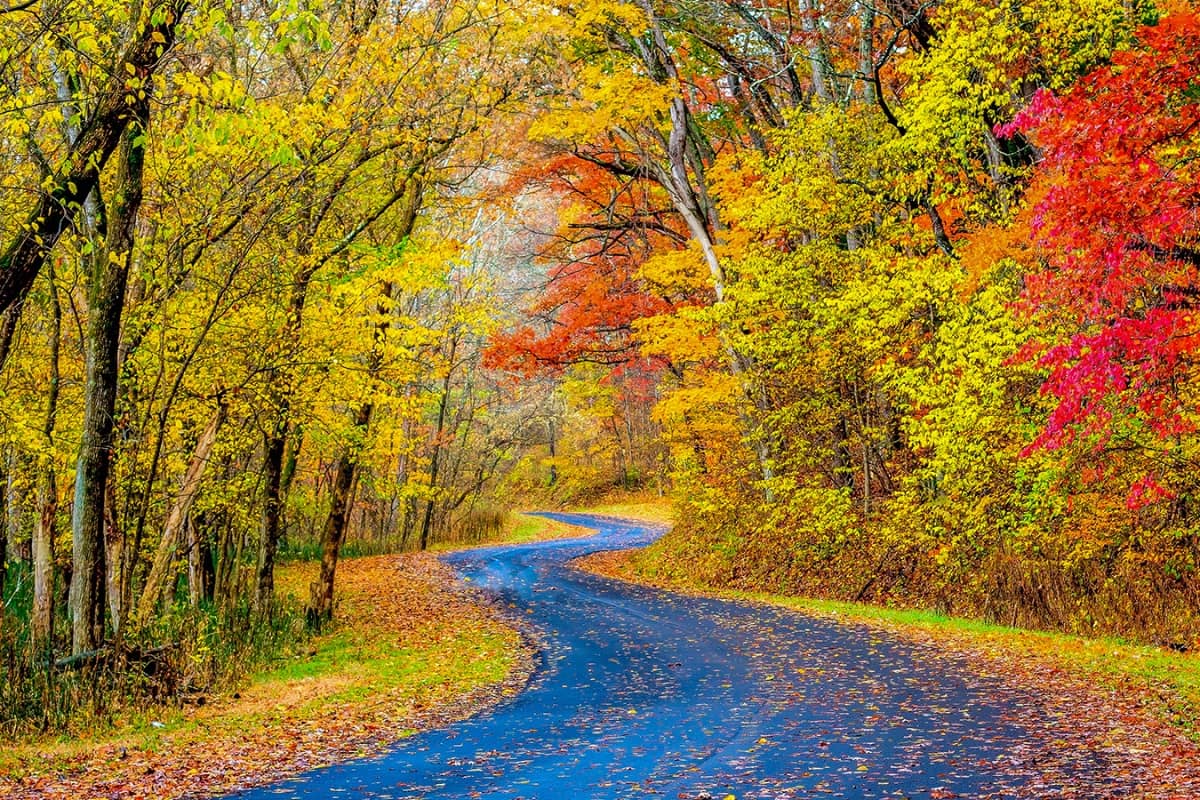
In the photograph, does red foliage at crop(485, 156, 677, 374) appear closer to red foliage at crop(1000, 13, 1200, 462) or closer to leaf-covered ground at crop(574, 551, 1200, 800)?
leaf-covered ground at crop(574, 551, 1200, 800)

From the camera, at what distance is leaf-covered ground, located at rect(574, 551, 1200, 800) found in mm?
6527

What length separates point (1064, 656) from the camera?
38.9ft

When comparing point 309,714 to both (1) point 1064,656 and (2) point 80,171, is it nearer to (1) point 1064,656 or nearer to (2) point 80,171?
(2) point 80,171

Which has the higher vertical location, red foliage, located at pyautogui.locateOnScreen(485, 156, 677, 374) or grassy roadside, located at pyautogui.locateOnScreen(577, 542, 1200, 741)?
red foliage, located at pyautogui.locateOnScreen(485, 156, 677, 374)

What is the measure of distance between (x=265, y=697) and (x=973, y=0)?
13.1 m

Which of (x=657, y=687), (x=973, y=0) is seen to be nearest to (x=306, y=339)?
(x=657, y=687)

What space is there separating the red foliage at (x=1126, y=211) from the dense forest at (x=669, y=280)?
46 millimetres

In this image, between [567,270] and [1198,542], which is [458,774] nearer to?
[1198,542]

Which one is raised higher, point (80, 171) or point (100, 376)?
point (80, 171)

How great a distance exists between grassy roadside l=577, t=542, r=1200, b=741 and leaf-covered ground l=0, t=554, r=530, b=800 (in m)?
5.53

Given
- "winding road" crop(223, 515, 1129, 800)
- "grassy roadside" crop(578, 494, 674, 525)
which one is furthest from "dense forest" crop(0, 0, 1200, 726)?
"grassy roadside" crop(578, 494, 674, 525)

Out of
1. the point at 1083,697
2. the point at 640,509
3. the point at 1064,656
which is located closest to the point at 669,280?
the point at 1064,656

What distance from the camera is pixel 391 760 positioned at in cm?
812

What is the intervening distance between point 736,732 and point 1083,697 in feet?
11.5
